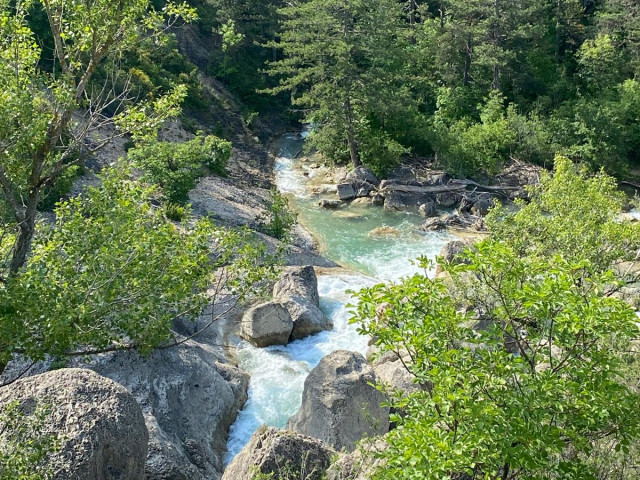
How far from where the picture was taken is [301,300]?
61.5ft

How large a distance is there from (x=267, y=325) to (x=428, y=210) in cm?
1671

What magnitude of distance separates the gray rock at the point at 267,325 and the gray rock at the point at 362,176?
18.4m

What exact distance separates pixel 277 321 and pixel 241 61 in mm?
36659

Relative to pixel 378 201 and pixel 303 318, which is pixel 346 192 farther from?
pixel 303 318

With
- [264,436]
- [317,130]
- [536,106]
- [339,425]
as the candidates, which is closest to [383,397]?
[339,425]

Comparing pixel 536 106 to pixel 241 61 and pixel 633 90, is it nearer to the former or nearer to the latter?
pixel 633 90

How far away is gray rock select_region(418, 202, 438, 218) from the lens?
31.5 meters

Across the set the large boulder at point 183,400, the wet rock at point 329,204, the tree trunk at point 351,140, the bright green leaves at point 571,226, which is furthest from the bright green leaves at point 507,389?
the tree trunk at point 351,140

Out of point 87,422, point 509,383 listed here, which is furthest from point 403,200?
point 509,383

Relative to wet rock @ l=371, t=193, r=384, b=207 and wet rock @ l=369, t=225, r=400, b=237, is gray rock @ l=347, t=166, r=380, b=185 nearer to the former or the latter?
wet rock @ l=371, t=193, r=384, b=207

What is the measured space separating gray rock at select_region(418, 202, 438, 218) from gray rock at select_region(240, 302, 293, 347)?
1591 centimetres

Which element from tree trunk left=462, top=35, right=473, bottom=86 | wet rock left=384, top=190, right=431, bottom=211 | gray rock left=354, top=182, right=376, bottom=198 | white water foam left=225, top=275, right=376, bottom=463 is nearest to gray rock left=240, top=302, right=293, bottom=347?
white water foam left=225, top=275, right=376, bottom=463

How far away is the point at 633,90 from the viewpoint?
38344 mm

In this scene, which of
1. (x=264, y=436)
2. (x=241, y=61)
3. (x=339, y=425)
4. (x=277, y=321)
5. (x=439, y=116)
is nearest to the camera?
(x=264, y=436)
